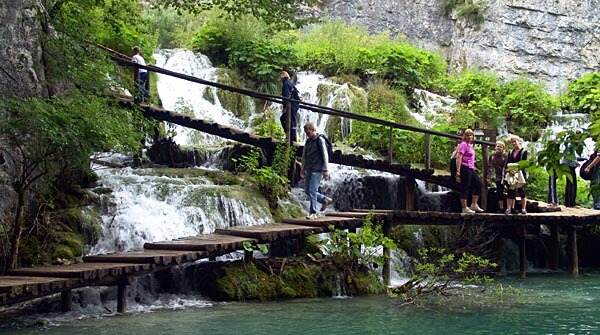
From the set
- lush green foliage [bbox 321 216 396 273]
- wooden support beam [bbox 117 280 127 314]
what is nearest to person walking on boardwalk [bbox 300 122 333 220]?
lush green foliage [bbox 321 216 396 273]

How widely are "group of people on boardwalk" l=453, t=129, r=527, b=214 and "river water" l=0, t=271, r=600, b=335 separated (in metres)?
3.40

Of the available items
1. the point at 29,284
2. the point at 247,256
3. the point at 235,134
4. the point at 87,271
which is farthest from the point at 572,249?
the point at 29,284

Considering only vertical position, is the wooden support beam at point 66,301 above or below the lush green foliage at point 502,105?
below

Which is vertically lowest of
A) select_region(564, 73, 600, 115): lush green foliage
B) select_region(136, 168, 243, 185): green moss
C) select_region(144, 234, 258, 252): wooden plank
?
select_region(144, 234, 258, 252): wooden plank

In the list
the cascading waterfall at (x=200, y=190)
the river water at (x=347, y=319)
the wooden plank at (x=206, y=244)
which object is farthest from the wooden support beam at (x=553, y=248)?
the wooden plank at (x=206, y=244)

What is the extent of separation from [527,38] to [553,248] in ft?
54.8

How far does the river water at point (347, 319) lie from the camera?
27.5 feet

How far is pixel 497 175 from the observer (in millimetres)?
15250

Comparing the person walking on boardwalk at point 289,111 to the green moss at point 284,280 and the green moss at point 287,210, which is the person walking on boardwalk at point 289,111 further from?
the green moss at point 284,280

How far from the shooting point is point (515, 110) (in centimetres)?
2430

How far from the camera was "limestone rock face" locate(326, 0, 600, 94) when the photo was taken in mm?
31531

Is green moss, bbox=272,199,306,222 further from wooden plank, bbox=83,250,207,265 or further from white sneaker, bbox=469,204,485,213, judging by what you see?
wooden plank, bbox=83,250,207,265

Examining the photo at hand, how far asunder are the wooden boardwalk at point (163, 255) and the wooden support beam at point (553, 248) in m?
2.69

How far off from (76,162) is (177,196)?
331cm
